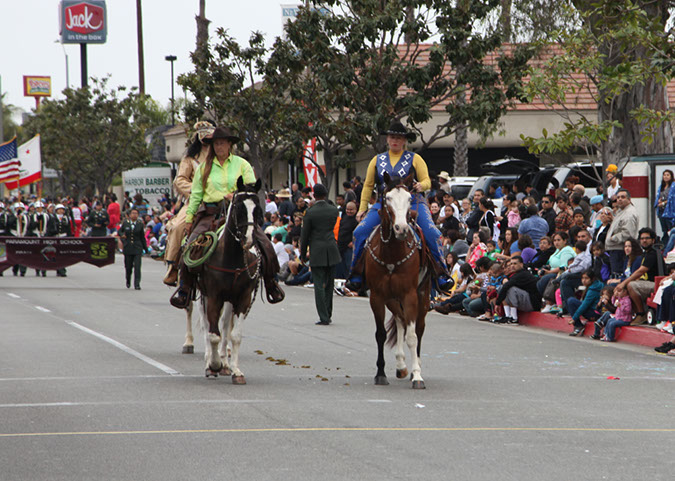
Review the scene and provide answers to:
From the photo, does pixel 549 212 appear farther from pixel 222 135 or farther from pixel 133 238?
pixel 222 135

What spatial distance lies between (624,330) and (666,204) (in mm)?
4770

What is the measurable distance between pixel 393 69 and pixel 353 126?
87.1 inches

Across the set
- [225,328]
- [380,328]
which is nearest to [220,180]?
[225,328]

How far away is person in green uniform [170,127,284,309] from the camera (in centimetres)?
1171

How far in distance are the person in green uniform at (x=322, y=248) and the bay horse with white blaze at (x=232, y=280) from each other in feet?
21.0

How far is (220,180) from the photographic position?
1181 cm

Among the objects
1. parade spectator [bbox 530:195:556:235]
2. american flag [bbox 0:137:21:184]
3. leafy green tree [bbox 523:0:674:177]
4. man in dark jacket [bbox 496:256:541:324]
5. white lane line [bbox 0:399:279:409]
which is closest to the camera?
white lane line [bbox 0:399:279:409]

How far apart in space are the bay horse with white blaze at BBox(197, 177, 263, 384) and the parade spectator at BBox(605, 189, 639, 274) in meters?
8.35

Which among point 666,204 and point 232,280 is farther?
point 666,204

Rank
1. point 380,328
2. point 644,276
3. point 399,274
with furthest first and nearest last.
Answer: point 644,276, point 380,328, point 399,274

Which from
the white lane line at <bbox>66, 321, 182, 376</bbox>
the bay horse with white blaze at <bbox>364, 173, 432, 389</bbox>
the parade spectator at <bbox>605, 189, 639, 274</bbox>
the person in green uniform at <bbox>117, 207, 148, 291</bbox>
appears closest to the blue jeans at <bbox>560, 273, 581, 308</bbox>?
the parade spectator at <bbox>605, 189, 639, 274</bbox>

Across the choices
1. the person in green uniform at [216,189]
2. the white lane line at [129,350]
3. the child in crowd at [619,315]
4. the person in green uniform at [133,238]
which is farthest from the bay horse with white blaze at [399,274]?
the person in green uniform at [133,238]

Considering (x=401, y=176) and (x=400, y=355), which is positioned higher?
(x=401, y=176)

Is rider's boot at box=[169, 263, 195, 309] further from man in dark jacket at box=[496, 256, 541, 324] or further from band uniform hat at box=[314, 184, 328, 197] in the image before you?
man in dark jacket at box=[496, 256, 541, 324]
